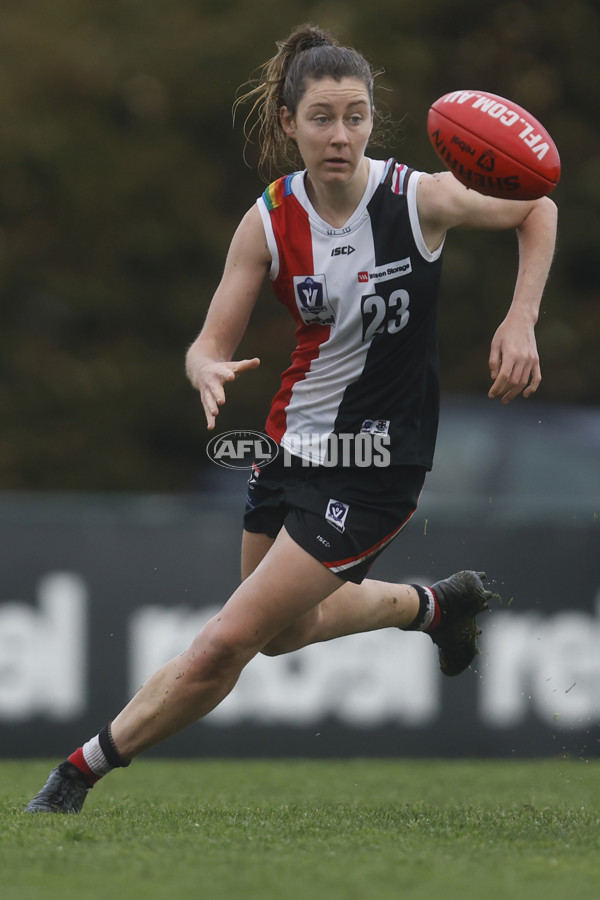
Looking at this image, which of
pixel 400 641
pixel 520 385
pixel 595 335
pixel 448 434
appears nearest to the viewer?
pixel 520 385

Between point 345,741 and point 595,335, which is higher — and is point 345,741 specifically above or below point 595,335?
below

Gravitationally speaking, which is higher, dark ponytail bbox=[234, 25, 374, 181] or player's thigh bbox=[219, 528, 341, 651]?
dark ponytail bbox=[234, 25, 374, 181]

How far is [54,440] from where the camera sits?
16641 mm

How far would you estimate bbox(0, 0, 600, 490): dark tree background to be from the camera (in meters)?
15.9

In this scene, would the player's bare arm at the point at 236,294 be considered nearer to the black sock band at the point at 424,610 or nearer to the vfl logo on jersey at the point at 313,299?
the vfl logo on jersey at the point at 313,299

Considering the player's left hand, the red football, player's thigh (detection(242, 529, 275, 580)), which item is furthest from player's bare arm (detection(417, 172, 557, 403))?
player's thigh (detection(242, 529, 275, 580))

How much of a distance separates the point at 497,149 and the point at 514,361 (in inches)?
25.4

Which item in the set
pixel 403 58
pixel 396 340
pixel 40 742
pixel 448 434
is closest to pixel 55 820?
pixel 396 340

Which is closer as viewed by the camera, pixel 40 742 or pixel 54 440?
pixel 40 742

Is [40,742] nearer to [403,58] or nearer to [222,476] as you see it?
[222,476]

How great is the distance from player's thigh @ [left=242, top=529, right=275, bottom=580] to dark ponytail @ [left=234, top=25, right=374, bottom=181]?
1.25 meters

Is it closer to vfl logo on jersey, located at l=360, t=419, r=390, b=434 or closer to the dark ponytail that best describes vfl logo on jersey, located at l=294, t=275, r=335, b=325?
vfl logo on jersey, located at l=360, t=419, r=390, b=434

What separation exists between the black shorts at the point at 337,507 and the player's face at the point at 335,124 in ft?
3.08

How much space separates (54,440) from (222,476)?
14.1 ft
